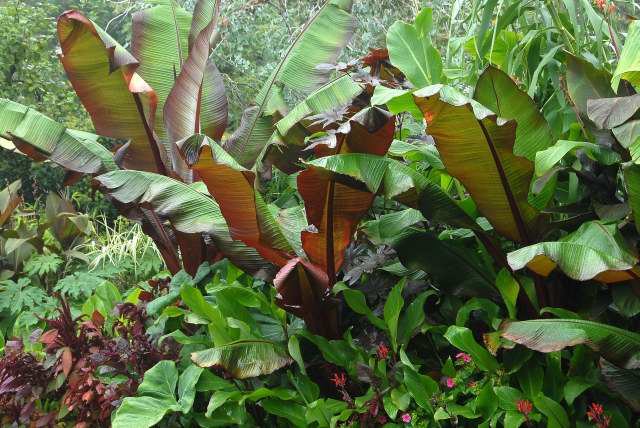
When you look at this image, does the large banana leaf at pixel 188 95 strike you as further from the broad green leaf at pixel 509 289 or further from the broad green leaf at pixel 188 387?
the broad green leaf at pixel 509 289

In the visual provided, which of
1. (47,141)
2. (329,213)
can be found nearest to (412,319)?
(329,213)

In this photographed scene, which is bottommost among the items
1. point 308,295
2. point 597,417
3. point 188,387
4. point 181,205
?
point 188,387

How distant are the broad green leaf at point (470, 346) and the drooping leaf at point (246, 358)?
30.2 inches

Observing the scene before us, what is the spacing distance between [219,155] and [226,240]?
67cm

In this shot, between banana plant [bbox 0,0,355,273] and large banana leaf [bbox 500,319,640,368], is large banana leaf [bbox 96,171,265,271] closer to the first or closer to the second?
banana plant [bbox 0,0,355,273]

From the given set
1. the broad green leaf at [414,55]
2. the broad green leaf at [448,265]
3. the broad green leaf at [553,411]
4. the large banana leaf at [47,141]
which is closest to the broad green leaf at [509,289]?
the broad green leaf at [448,265]

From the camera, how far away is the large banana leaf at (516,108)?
111 inches

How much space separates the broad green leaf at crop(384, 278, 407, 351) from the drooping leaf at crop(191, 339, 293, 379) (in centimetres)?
46

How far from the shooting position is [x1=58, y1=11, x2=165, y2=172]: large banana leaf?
13.1ft

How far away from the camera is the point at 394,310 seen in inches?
123

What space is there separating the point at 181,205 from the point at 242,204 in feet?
1.43

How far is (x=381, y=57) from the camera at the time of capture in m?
4.30

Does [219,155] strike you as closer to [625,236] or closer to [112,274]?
[625,236]

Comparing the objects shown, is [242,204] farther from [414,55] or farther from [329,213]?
[414,55]
